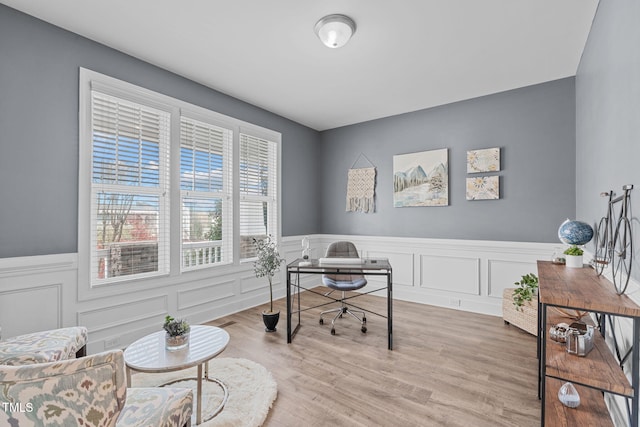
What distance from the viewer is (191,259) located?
11.1 ft

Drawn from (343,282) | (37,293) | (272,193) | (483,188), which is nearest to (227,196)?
(272,193)

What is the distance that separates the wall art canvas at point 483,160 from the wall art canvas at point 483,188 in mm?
112

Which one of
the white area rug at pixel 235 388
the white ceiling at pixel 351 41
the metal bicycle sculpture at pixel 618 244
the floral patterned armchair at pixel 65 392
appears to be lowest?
the white area rug at pixel 235 388

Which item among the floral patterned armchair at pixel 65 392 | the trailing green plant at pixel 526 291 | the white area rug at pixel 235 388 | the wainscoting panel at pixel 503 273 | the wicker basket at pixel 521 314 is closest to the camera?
the floral patterned armchair at pixel 65 392

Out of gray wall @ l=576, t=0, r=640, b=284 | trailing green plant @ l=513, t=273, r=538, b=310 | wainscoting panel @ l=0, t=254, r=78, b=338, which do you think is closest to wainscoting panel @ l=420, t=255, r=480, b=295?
trailing green plant @ l=513, t=273, r=538, b=310

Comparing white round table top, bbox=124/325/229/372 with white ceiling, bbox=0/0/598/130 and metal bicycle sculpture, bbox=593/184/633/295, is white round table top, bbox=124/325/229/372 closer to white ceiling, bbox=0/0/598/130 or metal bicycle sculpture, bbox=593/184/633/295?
metal bicycle sculpture, bbox=593/184/633/295

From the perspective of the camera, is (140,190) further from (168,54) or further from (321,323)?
(321,323)

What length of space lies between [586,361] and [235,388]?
6.94ft

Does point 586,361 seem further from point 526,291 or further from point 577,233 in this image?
point 526,291

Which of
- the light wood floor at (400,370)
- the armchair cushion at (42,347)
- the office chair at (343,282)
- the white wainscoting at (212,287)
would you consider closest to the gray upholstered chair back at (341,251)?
the office chair at (343,282)

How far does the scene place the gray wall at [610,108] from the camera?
1.45 m

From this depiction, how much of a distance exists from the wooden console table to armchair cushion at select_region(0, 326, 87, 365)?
8.83ft

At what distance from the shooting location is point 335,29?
7.59 ft

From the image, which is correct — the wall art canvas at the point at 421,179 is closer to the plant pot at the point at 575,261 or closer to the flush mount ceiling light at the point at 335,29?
the plant pot at the point at 575,261
